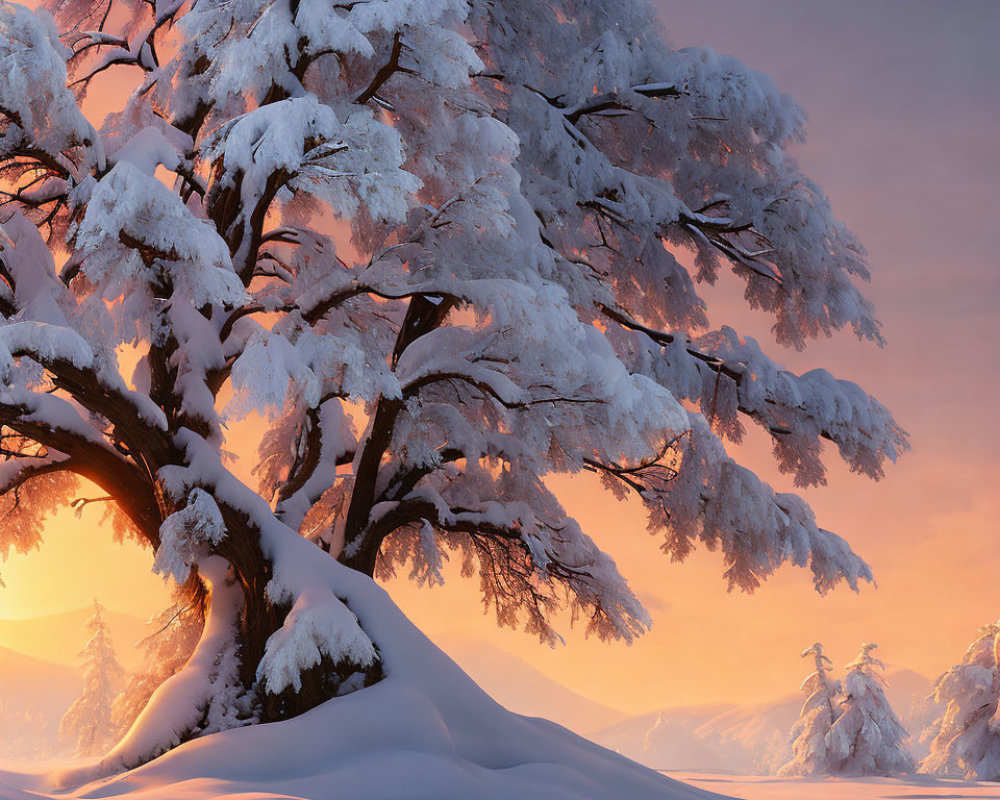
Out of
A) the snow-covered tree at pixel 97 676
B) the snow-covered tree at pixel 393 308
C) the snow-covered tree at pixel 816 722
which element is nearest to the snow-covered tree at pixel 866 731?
the snow-covered tree at pixel 816 722

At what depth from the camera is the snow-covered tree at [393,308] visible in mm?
7234

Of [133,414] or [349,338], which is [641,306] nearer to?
[349,338]

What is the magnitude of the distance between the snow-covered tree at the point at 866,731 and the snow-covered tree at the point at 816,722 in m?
0.33

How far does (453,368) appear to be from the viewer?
8.52 metres

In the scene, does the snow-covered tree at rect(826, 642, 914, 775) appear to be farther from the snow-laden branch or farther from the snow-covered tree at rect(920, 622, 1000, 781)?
the snow-laden branch

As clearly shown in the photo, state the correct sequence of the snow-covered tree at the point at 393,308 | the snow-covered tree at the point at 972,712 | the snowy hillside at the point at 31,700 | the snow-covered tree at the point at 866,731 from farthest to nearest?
the snowy hillside at the point at 31,700
the snow-covered tree at the point at 866,731
the snow-covered tree at the point at 972,712
the snow-covered tree at the point at 393,308

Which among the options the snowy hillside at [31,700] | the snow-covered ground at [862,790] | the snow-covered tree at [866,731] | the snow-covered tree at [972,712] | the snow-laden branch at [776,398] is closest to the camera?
the snow-laden branch at [776,398]

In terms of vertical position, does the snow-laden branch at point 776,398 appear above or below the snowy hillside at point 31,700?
above

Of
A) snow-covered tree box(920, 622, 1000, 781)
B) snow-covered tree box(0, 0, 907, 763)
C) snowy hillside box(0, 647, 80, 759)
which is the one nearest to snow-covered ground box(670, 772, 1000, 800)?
snow-covered tree box(0, 0, 907, 763)

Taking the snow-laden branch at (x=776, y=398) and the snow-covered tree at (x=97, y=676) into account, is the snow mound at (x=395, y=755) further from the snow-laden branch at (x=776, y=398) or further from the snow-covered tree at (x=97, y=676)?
the snow-covered tree at (x=97, y=676)

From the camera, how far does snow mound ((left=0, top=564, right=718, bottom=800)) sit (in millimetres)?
5934

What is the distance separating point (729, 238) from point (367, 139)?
5966 mm

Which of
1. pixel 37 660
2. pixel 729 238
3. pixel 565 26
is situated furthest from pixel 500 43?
pixel 37 660

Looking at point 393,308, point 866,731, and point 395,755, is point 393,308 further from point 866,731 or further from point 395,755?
point 866,731
